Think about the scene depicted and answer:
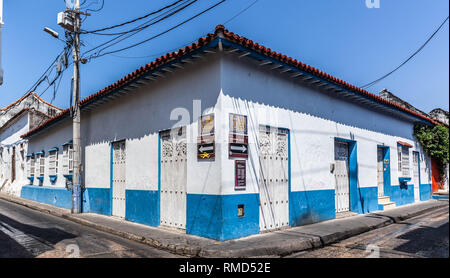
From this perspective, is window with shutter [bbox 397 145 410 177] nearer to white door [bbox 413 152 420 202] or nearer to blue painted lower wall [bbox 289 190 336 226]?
white door [bbox 413 152 420 202]

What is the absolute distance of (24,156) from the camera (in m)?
19.5

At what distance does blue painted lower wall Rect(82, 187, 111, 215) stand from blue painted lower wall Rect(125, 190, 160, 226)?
1460 millimetres

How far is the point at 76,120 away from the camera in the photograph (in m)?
10.8

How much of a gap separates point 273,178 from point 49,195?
11.3 meters

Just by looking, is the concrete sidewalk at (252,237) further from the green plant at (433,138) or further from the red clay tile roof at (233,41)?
the green plant at (433,138)

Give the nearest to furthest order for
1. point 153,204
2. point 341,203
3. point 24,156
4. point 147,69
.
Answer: point 147,69 → point 153,204 → point 341,203 → point 24,156

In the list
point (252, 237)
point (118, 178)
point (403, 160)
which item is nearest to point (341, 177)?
point (252, 237)

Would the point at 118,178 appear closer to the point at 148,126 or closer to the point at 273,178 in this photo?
the point at 148,126

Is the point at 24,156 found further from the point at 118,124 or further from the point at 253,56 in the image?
the point at 253,56

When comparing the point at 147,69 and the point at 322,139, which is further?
the point at 322,139

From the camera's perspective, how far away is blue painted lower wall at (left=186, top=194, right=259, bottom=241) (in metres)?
6.15

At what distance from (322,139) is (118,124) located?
5854 mm
